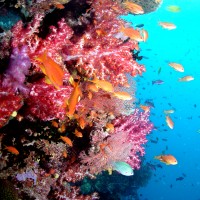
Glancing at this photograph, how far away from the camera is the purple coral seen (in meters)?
2.62

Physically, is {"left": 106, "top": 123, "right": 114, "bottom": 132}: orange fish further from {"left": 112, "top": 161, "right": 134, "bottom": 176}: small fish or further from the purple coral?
the purple coral

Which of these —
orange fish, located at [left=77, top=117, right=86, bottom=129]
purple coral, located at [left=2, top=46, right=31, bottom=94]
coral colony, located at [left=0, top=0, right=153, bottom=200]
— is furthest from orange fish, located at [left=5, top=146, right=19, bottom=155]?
orange fish, located at [left=77, top=117, right=86, bottom=129]

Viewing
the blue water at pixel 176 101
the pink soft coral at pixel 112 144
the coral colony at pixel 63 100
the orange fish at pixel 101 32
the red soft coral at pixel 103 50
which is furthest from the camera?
the blue water at pixel 176 101

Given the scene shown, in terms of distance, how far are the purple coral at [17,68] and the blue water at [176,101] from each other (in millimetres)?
28215

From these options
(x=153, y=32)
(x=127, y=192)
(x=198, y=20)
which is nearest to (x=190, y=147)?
(x=198, y=20)

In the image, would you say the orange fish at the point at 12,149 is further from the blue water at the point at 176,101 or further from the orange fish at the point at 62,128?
the blue water at the point at 176,101

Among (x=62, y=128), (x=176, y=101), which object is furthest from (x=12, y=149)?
(x=176, y=101)

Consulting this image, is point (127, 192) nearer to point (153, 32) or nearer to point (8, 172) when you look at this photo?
point (8, 172)

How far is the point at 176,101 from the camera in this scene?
107 metres

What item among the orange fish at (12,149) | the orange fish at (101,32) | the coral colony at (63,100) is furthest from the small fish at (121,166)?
the orange fish at (101,32)

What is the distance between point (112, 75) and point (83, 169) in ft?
5.69

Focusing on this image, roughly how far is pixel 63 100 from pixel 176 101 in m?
110

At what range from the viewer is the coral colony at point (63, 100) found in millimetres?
2787

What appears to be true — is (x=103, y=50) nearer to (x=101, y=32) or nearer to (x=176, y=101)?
(x=101, y=32)
